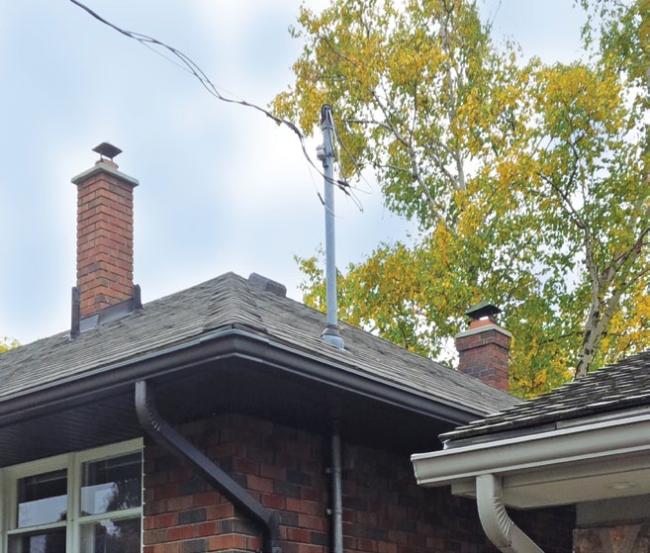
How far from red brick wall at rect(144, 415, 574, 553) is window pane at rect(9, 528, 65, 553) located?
98cm

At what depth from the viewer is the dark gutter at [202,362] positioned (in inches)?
222

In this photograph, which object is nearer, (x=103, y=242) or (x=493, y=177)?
(x=103, y=242)

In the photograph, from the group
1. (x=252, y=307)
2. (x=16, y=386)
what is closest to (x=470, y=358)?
(x=252, y=307)

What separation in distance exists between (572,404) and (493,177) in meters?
13.9

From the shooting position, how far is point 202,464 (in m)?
6.18

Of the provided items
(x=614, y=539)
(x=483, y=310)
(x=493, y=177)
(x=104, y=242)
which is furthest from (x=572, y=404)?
(x=493, y=177)

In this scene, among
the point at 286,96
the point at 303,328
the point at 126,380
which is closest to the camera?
the point at 126,380

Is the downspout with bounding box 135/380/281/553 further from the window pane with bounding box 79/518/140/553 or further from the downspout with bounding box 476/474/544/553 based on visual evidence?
the downspout with bounding box 476/474/544/553

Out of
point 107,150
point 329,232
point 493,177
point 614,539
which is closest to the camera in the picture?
point 614,539

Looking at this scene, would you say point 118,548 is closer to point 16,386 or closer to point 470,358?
point 16,386

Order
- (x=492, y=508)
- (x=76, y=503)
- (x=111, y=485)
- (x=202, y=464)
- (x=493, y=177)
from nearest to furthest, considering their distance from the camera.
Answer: (x=492, y=508), (x=202, y=464), (x=111, y=485), (x=76, y=503), (x=493, y=177)

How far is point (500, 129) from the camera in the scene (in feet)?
70.4

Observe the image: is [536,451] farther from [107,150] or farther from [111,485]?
[107,150]

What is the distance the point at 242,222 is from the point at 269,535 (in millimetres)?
15258
